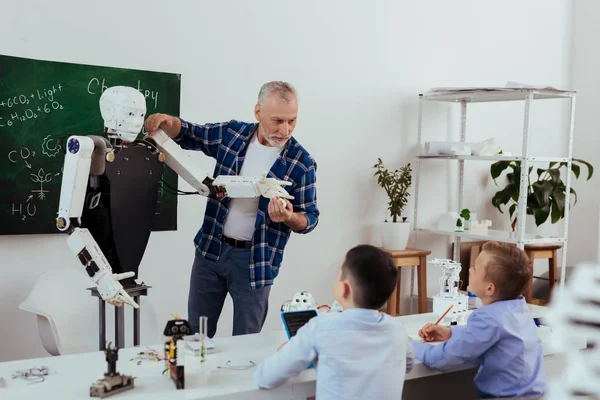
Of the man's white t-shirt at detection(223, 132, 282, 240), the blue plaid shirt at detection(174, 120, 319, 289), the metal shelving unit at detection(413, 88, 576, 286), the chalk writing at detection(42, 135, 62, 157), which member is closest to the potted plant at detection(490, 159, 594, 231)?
the metal shelving unit at detection(413, 88, 576, 286)

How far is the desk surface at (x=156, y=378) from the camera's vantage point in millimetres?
1718

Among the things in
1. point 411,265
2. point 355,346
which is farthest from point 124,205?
point 411,265

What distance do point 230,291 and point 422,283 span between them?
227cm

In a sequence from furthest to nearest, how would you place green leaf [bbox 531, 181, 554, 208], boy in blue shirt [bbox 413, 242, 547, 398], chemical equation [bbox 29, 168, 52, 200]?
1. green leaf [bbox 531, 181, 554, 208]
2. chemical equation [bbox 29, 168, 52, 200]
3. boy in blue shirt [bbox 413, 242, 547, 398]

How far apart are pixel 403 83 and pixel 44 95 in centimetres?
248

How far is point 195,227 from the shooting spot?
→ 400 cm

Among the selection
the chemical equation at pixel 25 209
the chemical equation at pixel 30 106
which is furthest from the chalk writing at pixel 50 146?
the chemical equation at pixel 25 209

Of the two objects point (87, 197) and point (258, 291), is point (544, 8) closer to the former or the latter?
point (258, 291)

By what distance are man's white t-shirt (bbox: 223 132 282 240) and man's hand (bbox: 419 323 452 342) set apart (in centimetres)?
82

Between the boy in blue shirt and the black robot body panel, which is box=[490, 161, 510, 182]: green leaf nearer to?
the boy in blue shirt

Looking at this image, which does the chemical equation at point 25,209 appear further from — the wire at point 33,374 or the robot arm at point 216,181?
the wire at point 33,374

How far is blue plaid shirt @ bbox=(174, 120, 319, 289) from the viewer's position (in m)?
2.74

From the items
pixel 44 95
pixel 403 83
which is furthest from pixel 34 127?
pixel 403 83

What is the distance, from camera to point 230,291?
2.76 m
